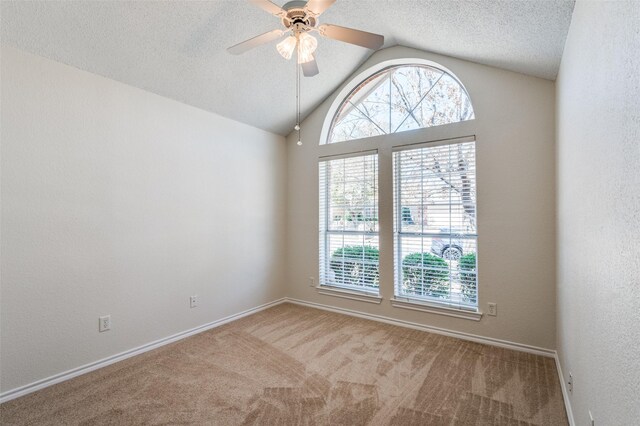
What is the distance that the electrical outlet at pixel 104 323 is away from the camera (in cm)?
264

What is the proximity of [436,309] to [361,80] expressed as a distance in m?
2.95

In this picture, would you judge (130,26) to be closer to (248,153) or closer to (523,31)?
(248,153)

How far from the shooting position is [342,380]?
2418mm

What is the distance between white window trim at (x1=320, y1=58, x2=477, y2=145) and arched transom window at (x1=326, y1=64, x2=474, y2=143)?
0.05m

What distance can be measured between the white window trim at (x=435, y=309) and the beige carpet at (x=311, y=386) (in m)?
0.26

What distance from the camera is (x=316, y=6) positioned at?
1.83 meters

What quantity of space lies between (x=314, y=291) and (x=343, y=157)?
6.25ft

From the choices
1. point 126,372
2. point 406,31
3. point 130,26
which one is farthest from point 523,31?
point 126,372

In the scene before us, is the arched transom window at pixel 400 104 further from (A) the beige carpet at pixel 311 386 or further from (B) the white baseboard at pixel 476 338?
(A) the beige carpet at pixel 311 386

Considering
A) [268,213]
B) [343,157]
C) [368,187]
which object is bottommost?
[268,213]

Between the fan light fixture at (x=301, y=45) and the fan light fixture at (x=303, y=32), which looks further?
the fan light fixture at (x=301, y=45)

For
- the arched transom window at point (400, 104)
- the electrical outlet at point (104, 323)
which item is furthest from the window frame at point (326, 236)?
the electrical outlet at point (104, 323)

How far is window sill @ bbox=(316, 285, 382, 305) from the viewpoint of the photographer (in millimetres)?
3816

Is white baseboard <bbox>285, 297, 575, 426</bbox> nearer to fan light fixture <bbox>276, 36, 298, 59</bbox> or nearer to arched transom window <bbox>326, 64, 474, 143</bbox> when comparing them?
arched transom window <bbox>326, 64, 474, 143</bbox>
